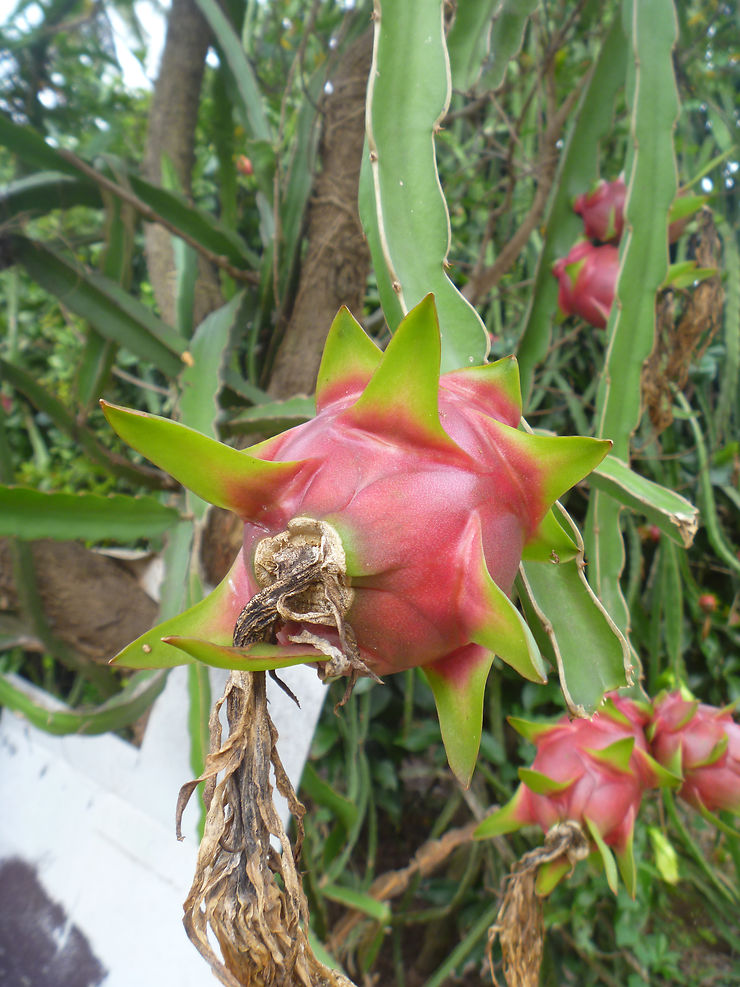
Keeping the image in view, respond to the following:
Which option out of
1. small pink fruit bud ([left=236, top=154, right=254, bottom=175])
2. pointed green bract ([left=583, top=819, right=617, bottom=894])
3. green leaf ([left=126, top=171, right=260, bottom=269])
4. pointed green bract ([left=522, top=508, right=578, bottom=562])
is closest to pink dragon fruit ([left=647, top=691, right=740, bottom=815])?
pointed green bract ([left=583, top=819, right=617, bottom=894])

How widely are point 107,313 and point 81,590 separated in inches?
16.3

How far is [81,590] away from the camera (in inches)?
36.0

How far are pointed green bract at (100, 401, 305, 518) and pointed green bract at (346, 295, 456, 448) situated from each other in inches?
1.7

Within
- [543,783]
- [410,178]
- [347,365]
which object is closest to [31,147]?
[410,178]

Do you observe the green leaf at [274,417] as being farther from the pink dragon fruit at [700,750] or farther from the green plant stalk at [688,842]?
the green plant stalk at [688,842]

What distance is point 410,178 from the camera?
1.52 ft

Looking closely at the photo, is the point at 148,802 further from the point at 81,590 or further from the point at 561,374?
the point at 561,374

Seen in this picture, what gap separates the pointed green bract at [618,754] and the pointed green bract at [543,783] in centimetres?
3

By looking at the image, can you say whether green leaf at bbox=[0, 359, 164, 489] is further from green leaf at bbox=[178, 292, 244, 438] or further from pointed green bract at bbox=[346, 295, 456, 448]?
pointed green bract at bbox=[346, 295, 456, 448]

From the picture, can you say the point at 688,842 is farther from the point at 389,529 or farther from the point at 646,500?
the point at 389,529

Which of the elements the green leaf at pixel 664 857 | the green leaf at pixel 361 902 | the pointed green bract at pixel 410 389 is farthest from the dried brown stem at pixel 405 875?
the pointed green bract at pixel 410 389

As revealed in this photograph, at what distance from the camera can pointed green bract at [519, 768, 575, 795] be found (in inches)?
20.8

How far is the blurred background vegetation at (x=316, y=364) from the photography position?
774mm

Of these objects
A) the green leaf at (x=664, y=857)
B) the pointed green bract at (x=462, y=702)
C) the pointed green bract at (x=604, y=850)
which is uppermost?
the pointed green bract at (x=462, y=702)
